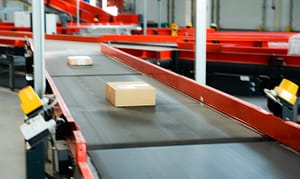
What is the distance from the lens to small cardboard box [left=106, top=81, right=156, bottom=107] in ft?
10.1

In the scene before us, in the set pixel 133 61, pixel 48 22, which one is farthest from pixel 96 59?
pixel 48 22

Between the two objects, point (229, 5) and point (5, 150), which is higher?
point (229, 5)

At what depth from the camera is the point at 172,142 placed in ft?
7.75

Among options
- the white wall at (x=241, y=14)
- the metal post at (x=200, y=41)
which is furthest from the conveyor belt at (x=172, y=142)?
the white wall at (x=241, y=14)

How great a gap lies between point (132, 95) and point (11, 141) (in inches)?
98.5

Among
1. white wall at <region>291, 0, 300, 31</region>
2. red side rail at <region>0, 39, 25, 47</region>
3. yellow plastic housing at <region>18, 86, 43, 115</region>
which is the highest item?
white wall at <region>291, 0, 300, 31</region>

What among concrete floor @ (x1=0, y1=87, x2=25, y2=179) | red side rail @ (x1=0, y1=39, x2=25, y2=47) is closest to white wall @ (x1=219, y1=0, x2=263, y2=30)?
red side rail @ (x1=0, y1=39, x2=25, y2=47)

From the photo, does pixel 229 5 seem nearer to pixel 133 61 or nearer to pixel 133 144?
pixel 133 61

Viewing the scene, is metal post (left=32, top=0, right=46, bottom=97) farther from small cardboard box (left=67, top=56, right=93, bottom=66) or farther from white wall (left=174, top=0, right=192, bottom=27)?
white wall (left=174, top=0, right=192, bottom=27)

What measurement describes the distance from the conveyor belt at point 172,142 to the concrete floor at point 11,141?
1095mm

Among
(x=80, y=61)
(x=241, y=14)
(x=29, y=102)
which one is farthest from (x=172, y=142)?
(x=241, y=14)

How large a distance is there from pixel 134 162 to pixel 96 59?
3.64 m

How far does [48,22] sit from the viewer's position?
9.99 metres

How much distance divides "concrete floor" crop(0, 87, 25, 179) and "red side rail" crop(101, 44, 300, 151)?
4.97 ft
